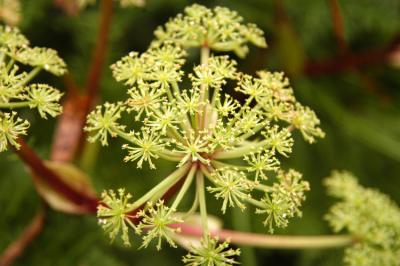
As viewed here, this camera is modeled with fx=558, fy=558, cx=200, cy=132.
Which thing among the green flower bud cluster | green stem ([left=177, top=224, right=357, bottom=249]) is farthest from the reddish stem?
the green flower bud cluster

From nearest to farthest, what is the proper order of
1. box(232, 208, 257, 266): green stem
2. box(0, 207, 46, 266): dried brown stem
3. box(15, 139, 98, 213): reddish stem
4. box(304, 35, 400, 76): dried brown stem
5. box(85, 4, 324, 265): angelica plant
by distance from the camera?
box(85, 4, 324, 265): angelica plant
box(15, 139, 98, 213): reddish stem
box(0, 207, 46, 266): dried brown stem
box(232, 208, 257, 266): green stem
box(304, 35, 400, 76): dried brown stem

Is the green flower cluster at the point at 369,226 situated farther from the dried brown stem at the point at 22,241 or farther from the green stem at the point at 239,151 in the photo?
the dried brown stem at the point at 22,241

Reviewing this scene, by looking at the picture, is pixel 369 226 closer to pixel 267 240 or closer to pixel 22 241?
pixel 267 240

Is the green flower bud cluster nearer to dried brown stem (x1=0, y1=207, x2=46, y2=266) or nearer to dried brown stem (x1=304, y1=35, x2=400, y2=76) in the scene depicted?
dried brown stem (x1=0, y1=207, x2=46, y2=266)

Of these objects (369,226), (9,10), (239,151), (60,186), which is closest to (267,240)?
(369,226)

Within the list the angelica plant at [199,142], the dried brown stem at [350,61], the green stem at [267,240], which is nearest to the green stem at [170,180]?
the angelica plant at [199,142]
